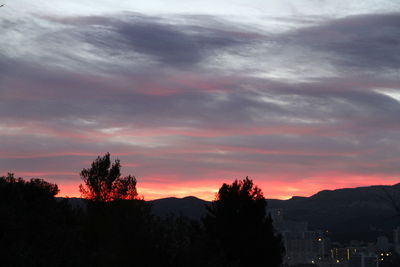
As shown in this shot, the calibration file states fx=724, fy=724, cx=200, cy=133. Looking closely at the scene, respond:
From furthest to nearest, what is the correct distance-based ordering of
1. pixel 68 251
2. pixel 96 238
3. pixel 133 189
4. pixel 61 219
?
pixel 133 189 < pixel 96 238 < pixel 61 219 < pixel 68 251

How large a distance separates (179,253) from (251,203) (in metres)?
20.4

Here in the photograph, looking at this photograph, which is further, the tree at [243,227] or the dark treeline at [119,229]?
the tree at [243,227]

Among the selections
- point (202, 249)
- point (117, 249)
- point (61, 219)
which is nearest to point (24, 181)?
point (61, 219)

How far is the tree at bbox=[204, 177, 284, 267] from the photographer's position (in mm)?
65688

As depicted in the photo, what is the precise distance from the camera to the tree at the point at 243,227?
6569cm

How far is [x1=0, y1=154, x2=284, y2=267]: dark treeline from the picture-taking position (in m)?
46.8

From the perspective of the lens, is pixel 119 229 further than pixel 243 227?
No

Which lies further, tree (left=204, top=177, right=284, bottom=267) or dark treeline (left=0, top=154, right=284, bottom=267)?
tree (left=204, top=177, right=284, bottom=267)

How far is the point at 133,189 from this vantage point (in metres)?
75.3

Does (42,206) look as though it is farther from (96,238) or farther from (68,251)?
(96,238)

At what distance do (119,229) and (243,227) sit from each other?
15654 mm

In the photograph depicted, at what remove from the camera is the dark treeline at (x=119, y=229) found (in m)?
46.8

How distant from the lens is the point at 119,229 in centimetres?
5597

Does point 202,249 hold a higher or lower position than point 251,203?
lower
